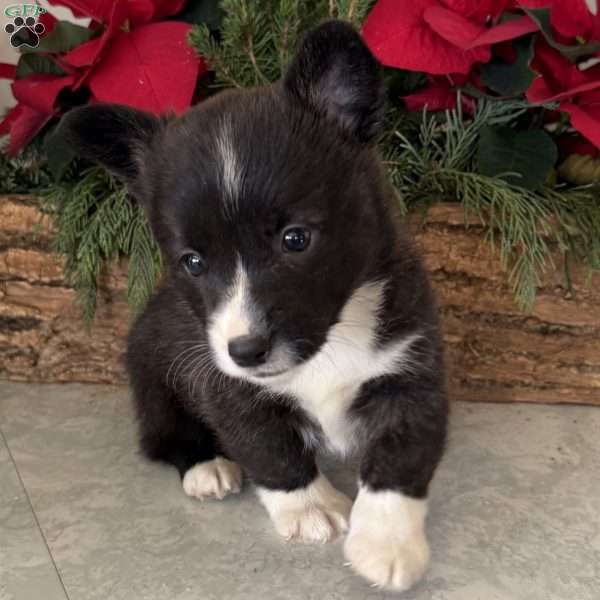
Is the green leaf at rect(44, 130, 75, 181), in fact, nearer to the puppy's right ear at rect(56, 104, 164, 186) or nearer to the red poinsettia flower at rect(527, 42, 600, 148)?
the puppy's right ear at rect(56, 104, 164, 186)

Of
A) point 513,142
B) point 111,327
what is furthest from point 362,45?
point 111,327

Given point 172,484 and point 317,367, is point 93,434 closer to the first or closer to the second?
point 172,484

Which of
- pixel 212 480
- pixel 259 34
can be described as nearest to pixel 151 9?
pixel 259 34

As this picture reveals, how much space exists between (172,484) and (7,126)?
40.6 inches

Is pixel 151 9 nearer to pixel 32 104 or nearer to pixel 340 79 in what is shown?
pixel 32 104

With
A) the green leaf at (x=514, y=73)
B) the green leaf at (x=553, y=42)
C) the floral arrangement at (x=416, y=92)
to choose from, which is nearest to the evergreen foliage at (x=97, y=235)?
the floral arrangement at (x=416, y=92)

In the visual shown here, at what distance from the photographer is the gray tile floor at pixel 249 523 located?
152 cm

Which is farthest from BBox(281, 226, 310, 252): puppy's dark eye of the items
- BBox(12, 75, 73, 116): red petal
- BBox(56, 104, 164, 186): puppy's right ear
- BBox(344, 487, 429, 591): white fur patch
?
BBox(12, 75, 73, 116): red petal

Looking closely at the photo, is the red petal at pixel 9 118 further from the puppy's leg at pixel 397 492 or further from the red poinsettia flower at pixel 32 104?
the puppy's leg at pixel 397 492

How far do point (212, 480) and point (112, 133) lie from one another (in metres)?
0.75

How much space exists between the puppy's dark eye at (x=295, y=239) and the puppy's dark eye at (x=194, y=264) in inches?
6.0

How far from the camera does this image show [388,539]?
152cm

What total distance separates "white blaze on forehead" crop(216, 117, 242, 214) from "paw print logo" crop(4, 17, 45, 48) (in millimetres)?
999

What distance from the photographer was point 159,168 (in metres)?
1.46
